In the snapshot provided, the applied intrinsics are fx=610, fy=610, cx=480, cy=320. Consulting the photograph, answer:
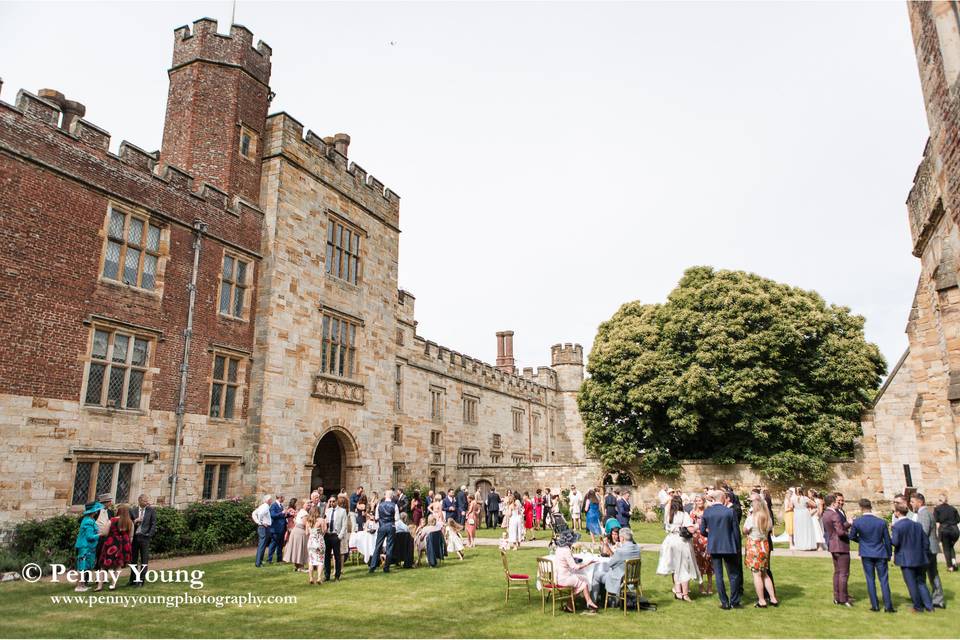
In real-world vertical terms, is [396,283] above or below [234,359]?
above

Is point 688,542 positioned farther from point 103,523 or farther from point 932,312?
point 103,523

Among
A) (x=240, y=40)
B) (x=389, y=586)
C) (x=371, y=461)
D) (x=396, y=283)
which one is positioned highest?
(x=240, y=40)

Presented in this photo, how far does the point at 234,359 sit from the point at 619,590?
12989 mm

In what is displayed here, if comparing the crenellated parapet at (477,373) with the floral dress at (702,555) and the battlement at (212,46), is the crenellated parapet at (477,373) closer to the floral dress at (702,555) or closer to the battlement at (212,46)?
the battlement at (212,46)

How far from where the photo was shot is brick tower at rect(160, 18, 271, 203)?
19031 mm

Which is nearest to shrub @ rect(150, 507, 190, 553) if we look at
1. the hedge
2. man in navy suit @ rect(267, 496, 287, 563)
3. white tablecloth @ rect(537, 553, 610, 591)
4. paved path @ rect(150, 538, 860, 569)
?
the hedge

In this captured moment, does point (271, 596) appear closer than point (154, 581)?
Yes

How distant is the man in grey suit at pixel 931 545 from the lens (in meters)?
9.32

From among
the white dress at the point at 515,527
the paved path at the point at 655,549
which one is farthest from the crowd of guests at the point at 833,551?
the white dress at the point at 515,527

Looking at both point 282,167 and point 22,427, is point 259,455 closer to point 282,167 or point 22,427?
point 22,427

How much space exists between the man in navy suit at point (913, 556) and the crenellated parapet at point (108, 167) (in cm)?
1723

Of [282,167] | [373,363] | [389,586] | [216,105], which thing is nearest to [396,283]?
[373,363]

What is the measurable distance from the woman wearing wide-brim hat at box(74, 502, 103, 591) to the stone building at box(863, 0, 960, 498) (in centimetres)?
1356

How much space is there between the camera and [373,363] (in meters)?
22.7
